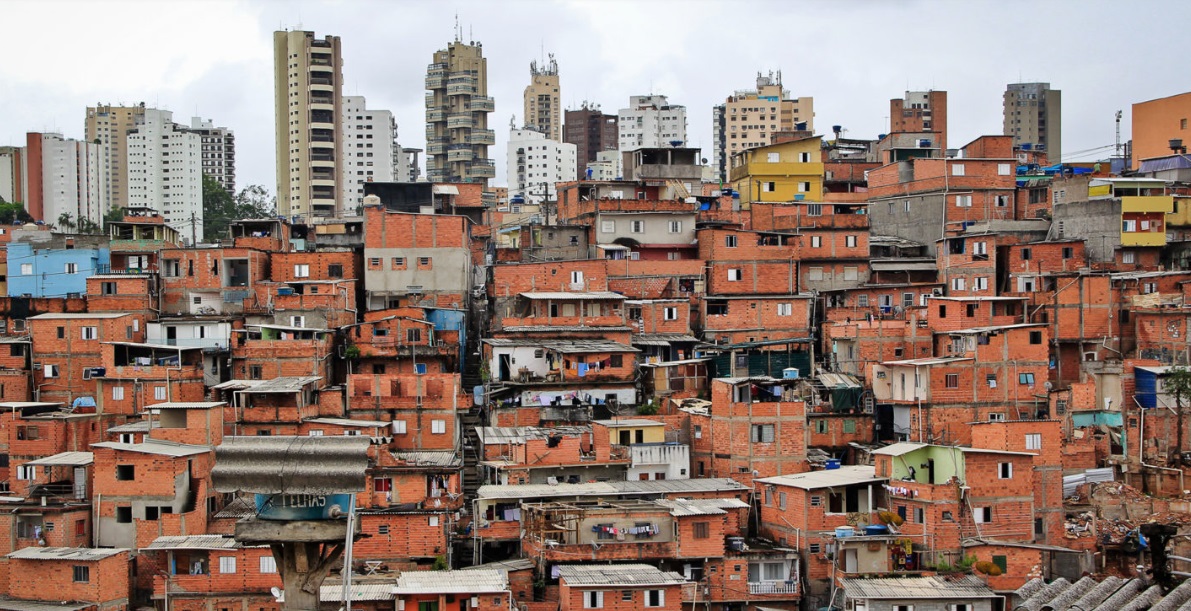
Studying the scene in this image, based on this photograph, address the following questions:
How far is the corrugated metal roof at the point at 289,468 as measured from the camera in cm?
950

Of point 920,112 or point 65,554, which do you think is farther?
point 920,112

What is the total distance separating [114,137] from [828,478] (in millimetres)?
83277

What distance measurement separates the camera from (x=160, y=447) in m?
31.2

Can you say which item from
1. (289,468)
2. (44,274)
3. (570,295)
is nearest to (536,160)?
(44,274)

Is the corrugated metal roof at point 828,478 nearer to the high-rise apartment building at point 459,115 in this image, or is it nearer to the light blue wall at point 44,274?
the light blue wall at point 44,274

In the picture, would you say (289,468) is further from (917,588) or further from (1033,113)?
(1033,113)

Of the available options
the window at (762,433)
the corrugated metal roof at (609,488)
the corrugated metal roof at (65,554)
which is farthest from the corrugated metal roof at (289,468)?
the window at (762,433)

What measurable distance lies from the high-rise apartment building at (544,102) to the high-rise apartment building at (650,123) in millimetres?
7634

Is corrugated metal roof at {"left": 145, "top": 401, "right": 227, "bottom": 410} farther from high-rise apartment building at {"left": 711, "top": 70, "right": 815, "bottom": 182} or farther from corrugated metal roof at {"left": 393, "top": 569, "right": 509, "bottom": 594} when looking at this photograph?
high-rise apartment building at {"left": 711, "top": 70, "right": 815, "bottom": 182}

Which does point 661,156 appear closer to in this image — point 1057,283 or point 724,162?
point 1057,283

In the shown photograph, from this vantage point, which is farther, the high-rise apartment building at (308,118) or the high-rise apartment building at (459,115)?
the high-rise apartment building at (459,115)

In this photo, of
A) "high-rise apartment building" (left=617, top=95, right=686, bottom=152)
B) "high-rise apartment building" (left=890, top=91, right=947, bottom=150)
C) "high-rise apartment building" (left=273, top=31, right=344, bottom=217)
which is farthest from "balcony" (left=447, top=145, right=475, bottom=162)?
"high-rise apartment building" (left=890, top=91, right=947, bottom=150)

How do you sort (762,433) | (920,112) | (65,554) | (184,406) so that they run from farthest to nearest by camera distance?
(920,112) < (762,433) < (184,406) < (65,554)

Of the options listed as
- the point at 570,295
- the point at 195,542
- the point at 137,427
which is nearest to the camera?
the point at 195,542
